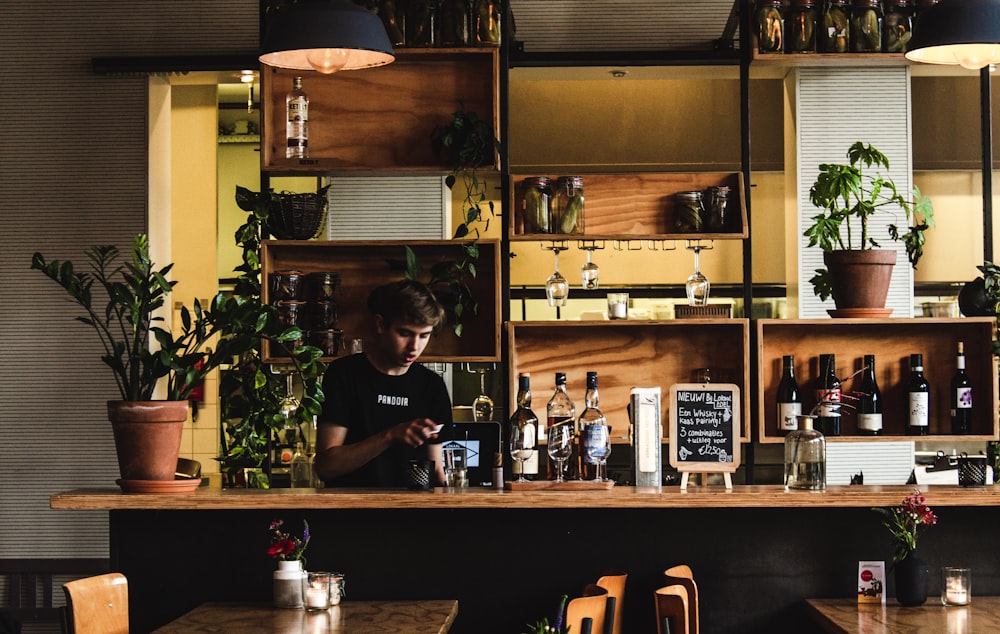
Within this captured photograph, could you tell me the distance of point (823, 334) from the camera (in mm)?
5090

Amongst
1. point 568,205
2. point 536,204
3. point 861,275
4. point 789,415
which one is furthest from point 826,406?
point 536,204

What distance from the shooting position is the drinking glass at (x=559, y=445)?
3580 mm

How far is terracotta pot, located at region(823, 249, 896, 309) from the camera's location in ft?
15.5

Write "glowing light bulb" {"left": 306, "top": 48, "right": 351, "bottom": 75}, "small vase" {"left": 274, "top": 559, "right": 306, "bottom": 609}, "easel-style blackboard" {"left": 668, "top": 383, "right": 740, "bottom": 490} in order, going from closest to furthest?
1. "small vase" {"left": 274, "top": 559, "right": 306, "bottom": 609}
2. "easel-style blackboard" {"left": 668, "top": 383, "right": 740, "bottom": 490}
3. "glowing light bulb" {"left": 306, "top": 48, "right": 351, "bottom": 75}

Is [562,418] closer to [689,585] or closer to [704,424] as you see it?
[704,424]

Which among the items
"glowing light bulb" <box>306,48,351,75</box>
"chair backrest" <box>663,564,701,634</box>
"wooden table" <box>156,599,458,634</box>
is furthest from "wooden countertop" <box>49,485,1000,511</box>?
"glowing light bulb" <box>306,48,351,75</box>

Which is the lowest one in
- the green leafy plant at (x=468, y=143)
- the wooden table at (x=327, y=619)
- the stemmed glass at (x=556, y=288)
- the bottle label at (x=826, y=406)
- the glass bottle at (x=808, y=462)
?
the wooden table at (x=327, y=619)

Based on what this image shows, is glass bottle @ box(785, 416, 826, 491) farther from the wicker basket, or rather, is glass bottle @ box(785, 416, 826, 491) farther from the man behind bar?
the wicker basket

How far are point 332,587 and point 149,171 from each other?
3296 millimetres

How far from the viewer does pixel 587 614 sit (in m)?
2.74

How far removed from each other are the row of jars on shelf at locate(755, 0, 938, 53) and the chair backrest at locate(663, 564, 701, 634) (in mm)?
2461

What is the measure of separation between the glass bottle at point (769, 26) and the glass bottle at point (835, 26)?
7.5 inches

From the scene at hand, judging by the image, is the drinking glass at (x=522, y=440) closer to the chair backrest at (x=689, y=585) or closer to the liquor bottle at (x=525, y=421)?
the liquor bottle at (x=525, y=421)

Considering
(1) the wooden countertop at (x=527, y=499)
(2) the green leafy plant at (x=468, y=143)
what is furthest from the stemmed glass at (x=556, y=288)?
(1) the wooden countertop at (x=527, y=499)
